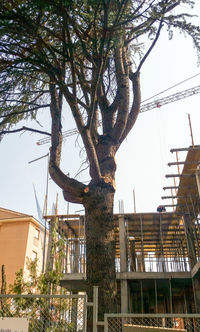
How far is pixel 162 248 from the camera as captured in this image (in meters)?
13.4

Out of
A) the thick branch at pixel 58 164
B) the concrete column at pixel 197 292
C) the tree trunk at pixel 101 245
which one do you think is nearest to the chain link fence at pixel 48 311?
the tree trunk at pixel 101 245

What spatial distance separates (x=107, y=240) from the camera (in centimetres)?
497

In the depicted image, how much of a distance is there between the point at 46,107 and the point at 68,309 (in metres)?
4.78

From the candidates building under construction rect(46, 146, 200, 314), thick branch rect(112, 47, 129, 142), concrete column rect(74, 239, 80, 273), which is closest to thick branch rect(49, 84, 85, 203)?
thick branch rect(112, 47, 129, 142)

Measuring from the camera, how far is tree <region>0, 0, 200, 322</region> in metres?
5.12

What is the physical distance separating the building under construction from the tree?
370cm

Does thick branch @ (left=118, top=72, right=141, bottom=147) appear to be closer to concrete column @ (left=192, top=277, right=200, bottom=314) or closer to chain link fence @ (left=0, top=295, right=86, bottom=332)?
chain link fence @ (left=0, top=295, right=86, bottom=332)

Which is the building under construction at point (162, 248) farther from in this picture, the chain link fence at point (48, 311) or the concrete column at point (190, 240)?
the chain link fence at point (48, 311)

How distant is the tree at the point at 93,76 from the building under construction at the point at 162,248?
3699mm

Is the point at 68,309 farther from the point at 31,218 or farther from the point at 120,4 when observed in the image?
the point at 31,218

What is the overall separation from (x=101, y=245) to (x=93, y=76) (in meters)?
3.46

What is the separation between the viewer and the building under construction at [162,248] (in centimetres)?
1166

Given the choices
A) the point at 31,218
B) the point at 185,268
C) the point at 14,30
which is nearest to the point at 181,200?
the point at 185,268

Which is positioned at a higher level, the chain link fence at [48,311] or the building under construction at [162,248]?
the building under construction at [162,248]
